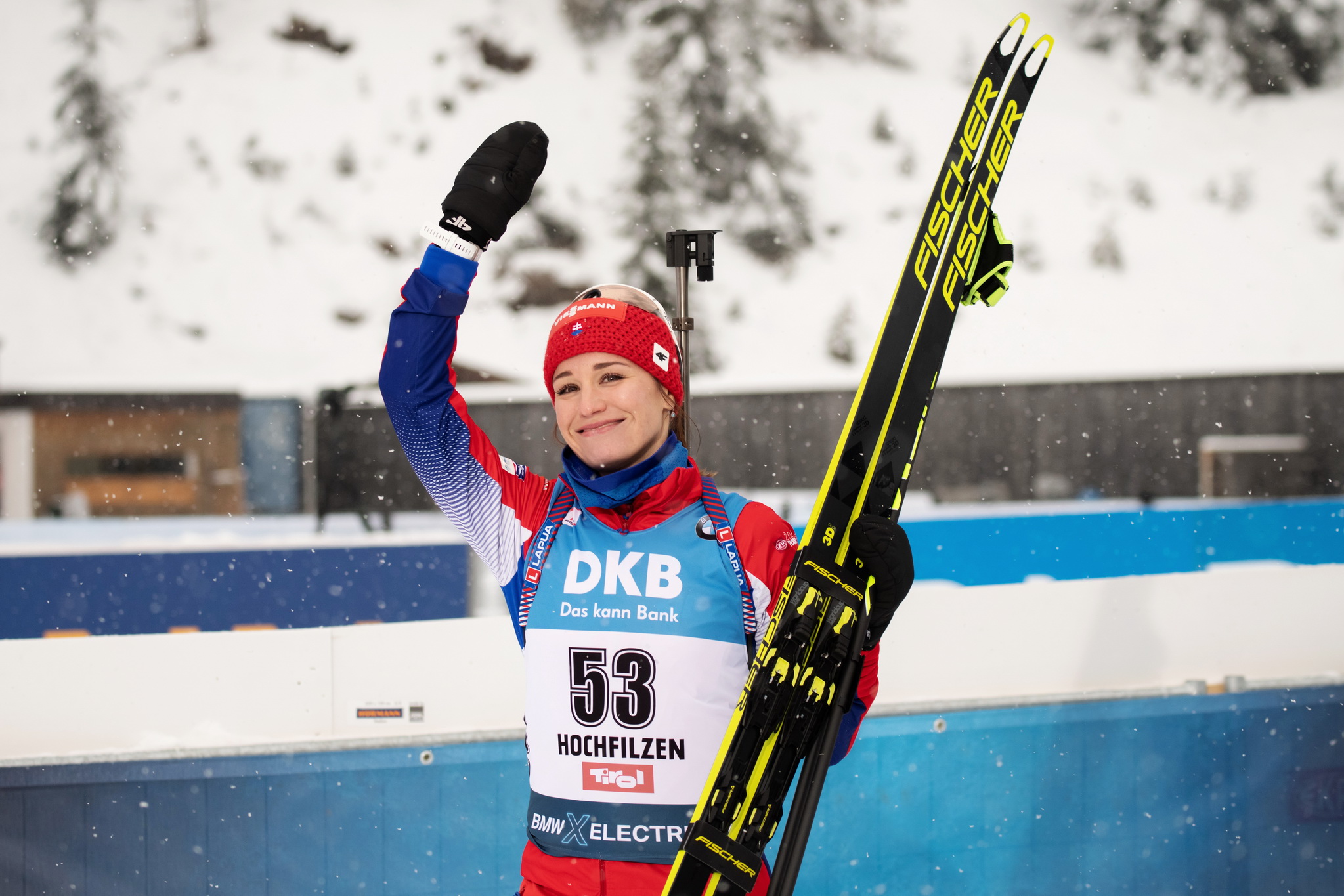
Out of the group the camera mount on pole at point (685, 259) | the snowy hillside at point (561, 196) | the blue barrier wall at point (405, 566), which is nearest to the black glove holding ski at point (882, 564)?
the camera mount on pole at point (685, 259)

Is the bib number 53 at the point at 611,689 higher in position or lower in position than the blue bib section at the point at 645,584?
lower

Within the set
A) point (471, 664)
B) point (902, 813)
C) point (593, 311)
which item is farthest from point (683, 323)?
point (902, 813)

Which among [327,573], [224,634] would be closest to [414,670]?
[224,634]

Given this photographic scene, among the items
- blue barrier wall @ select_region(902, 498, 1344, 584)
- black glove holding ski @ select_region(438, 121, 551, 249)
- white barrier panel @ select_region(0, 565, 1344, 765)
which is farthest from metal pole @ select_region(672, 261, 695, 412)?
blue barrier wall @ select_region(902, 498, 1344, 584)

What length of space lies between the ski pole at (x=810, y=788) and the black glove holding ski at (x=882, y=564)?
22 mm

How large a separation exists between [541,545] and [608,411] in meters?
0.22

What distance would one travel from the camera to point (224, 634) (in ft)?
8.88

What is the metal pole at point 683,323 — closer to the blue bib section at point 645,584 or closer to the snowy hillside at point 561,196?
the blue bib section at point 645,584

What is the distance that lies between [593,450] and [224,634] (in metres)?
1.96

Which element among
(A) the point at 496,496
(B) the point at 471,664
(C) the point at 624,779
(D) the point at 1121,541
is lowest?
(B) the point at 471,664

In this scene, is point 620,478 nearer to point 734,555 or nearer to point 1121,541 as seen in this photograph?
point 734,555

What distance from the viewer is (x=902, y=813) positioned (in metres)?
2.73

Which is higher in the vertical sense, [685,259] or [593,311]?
[685,259]

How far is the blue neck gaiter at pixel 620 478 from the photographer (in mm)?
1245
